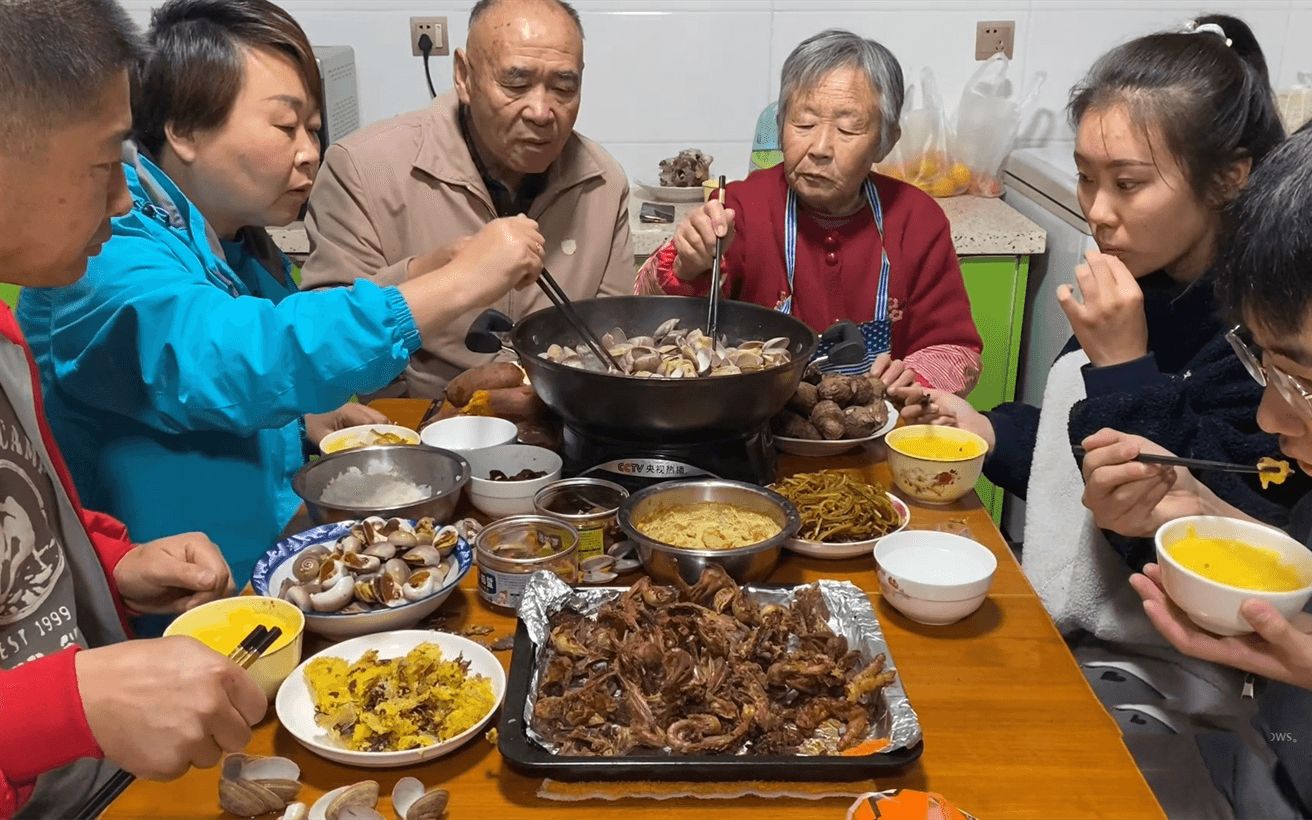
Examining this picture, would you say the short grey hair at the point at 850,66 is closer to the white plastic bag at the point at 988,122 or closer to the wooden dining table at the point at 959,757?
the white plastic bag at the point at 988,122

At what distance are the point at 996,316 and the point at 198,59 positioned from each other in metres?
2.46

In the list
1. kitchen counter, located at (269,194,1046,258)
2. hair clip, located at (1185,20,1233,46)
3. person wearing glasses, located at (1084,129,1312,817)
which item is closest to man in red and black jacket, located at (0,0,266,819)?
person wearing glasses, located at (1084,129,1312,817)

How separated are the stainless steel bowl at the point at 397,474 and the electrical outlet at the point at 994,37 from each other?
2.81 m

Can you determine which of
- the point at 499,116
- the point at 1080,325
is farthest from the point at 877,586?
the point at 499,116

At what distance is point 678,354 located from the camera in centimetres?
178

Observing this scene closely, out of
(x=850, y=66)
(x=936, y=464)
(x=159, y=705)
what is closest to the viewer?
(x=159, y=705)

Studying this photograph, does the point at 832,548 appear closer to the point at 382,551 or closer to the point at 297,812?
the point at 382,551

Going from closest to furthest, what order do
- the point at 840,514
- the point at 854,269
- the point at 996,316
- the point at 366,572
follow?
1. the point at 366,572
2. the point at 840,514
3. the point at 854,269
4. the point at 996,316

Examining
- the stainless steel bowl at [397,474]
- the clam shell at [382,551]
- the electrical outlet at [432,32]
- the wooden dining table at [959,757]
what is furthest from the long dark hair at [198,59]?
the electrical outlet at [432,32]

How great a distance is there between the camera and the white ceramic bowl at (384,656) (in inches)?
43.2

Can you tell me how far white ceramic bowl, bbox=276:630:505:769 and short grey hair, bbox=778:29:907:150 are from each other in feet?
5.62

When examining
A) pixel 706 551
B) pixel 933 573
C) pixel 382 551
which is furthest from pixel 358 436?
pixel 933 573

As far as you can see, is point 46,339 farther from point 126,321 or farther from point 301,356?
point 301,356

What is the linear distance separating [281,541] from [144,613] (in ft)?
0.92
